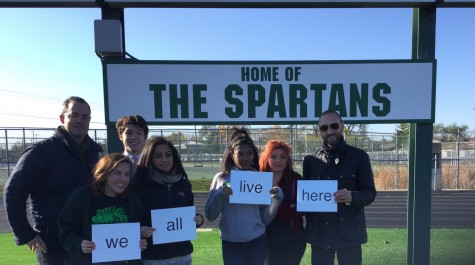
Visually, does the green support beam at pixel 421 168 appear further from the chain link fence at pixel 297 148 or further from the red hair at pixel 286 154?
the chain link fence at pixel 297 148

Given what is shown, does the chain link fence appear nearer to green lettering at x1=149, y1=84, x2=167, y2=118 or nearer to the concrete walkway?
the concrete walkway

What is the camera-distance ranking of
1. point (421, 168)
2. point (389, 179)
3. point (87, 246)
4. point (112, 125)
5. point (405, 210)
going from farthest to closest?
point (389, 179) → point (405, 210) → point (421, 168) → point (112, 125) → point (87, 246)

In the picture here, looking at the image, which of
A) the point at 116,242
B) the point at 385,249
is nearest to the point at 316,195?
the point at 116,242

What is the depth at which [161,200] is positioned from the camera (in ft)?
8.47

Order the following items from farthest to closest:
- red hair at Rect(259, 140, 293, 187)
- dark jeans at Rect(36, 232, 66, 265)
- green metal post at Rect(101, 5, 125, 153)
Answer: green metal post at Rect(101, 5, 125, 153), red hair at Rect(259, 140, 293, 187), dark jeans at Rect(36, 232, 66, 265)

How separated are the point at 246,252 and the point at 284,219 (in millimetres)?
424

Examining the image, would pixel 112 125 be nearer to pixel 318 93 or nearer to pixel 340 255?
pixel 318 93

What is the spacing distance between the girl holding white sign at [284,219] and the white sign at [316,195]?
104mm

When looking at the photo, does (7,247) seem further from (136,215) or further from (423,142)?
(423,142)

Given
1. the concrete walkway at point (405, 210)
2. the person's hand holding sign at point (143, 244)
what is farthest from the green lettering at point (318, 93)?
the concrete walkway at point (405, 210)

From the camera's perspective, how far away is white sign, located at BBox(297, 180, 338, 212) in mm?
2803

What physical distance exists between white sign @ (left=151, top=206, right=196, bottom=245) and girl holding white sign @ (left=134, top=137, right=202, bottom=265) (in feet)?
0.16

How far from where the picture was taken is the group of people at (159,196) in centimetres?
243

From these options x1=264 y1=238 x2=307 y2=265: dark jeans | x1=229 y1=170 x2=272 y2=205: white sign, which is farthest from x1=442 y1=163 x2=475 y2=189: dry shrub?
x1=229 y1=170 x2=272 y2=205: white sign
